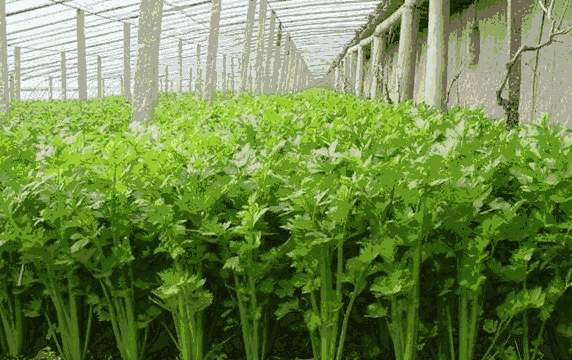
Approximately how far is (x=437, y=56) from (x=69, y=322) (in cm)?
829

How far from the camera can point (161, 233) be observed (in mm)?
1968

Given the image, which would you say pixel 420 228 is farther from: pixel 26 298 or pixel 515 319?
pixel 26 298

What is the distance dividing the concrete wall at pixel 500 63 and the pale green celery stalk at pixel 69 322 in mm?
2627

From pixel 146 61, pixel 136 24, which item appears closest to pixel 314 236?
pixel 146 61

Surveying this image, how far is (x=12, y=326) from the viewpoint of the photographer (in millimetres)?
2516

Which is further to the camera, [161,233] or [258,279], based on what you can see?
[258,279]

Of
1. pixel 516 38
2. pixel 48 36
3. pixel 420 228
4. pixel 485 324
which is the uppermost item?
pixel 48 36

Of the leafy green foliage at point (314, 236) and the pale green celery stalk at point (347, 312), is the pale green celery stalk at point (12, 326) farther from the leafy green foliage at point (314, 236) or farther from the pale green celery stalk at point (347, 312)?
the pale green celery stalk at point (347, 312)

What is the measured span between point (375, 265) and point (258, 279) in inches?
20.4

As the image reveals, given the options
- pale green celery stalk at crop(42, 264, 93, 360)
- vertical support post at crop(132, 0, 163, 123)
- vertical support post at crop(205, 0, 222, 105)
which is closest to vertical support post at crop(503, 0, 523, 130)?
vertical support post at crop(132, 0, 163, 123)

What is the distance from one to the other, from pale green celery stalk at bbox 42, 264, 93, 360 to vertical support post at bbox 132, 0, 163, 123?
149 inches

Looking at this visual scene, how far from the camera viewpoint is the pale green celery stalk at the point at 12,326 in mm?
2475

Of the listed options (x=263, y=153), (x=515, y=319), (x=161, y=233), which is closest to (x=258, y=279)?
(x=161, y=233)

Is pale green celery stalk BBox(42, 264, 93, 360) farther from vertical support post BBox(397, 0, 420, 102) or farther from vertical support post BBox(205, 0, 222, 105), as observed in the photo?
vertical support post BBox(397, 0, 420, 102)
